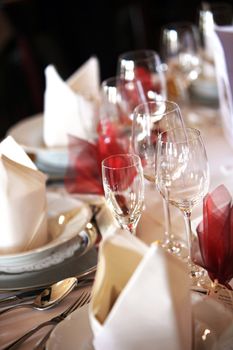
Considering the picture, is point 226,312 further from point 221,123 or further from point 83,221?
point 221,123

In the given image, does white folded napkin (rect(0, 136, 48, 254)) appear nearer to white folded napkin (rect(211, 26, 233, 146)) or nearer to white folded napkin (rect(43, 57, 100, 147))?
white folded napkin (rect(43, 57, 100, 147))

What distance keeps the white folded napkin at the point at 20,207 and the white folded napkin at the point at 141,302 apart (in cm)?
32

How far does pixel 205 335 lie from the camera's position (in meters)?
0.78

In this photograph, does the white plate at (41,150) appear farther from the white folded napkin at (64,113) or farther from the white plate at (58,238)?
the white plate at (58,238)

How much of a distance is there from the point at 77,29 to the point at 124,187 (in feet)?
8.58

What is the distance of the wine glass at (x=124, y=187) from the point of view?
941mm

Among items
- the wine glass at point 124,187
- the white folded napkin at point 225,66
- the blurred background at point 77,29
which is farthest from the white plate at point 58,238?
the blurred background at point 77,29

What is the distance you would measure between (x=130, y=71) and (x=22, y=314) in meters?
0.75

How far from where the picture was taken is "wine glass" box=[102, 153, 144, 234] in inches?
37.0

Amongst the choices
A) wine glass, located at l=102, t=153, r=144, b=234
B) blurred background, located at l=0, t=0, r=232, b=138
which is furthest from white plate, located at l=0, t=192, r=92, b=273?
blurred background, located at l=0, t=0, r=232, b=138

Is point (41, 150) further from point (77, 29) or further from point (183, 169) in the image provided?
point (77, 29)

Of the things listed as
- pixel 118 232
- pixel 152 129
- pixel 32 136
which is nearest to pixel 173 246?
pixel 152 129

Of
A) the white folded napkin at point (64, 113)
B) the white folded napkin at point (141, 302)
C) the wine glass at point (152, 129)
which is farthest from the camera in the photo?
the white folded napkin at point (64, 113)

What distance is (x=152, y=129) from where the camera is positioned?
1.11 meters
